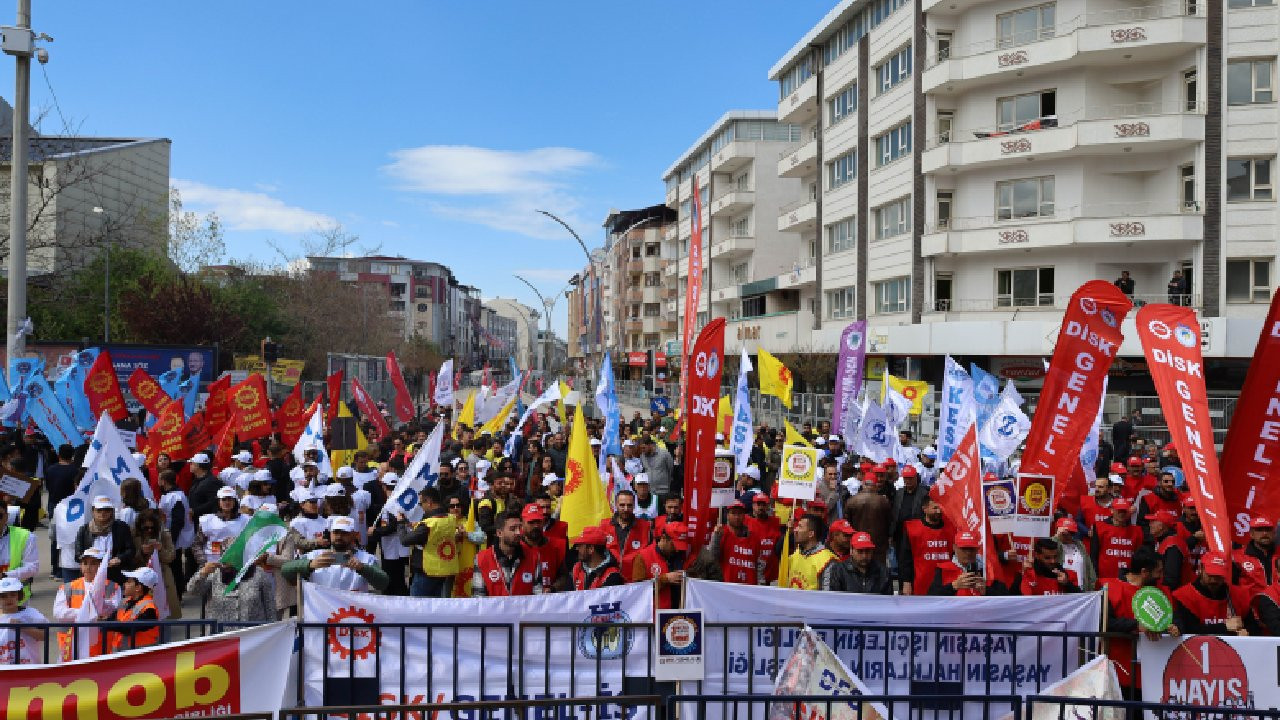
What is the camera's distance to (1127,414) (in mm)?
24500

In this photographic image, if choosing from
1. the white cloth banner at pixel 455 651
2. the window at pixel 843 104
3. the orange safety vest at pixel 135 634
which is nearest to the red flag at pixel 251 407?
the orange safety vest at pixel 135 634

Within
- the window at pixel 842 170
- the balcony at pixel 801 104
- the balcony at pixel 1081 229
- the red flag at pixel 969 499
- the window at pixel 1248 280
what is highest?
the balcony at pixel 801 104

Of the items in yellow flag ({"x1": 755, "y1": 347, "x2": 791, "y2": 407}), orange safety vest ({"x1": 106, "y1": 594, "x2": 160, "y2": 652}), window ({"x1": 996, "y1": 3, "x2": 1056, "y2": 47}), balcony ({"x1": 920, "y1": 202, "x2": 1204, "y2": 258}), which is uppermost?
window ({"x1": 996, "y1": 3, "x2": 1056, "y2": 47})

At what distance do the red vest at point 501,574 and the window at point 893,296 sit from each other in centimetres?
3166

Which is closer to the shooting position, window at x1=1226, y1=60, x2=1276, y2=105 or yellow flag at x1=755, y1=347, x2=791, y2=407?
yellow flag at x1=755, y1=347, x2=791, y2=407

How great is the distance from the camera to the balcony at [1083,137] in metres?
31.3

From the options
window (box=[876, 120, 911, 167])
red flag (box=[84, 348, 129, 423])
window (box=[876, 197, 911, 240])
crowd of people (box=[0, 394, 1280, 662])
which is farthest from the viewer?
window (box=[876, 197, 911, 240])

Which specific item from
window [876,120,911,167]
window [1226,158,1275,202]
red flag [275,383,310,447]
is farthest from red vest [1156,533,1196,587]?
window [876,120,911,167]

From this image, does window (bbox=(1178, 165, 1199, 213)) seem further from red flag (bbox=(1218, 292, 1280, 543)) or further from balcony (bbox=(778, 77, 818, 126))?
red flag (bbox=(1218, 292, 1280, 543))

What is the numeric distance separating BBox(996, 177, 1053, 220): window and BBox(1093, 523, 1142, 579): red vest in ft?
87.0

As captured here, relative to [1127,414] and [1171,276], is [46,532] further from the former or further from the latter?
[1171,276]

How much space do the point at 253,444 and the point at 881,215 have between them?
3014 centimetres

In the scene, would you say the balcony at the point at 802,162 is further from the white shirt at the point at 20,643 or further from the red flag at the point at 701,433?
the white shirt at the point at 20,643

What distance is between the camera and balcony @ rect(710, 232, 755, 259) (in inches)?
2376
